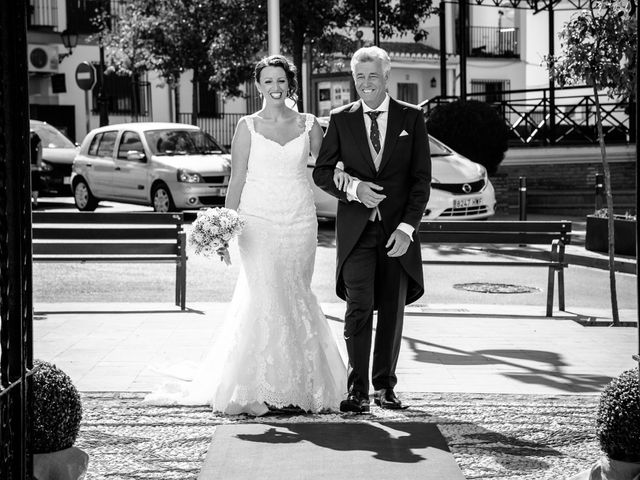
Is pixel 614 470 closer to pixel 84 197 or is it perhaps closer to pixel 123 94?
pixel 84 197

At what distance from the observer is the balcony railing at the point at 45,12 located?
3991 cm

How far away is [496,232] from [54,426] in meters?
7.09

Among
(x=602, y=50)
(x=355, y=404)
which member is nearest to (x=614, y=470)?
(x=355, y=404)

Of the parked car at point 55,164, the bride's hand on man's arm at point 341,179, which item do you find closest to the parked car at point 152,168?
the parked car at point 55,164

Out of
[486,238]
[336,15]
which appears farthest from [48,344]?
[336,15]

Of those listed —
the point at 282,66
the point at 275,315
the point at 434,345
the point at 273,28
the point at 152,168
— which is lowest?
the point at 434,345

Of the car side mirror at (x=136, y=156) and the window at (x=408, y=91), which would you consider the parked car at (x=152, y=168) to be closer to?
the car side mirror at (x=136, y=156)

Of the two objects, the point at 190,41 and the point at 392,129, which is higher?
the point at 190,41

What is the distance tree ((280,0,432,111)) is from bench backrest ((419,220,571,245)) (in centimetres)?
1193

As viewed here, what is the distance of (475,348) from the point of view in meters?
8.21

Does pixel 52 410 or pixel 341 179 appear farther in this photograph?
pixel 341 179

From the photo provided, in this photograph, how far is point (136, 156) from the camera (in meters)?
20.7

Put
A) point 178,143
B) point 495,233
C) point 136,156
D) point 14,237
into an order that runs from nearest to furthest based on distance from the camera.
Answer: point 14,237 → point 495,233 → point 136,156 → point 178,143

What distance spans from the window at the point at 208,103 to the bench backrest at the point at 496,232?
3136cm
